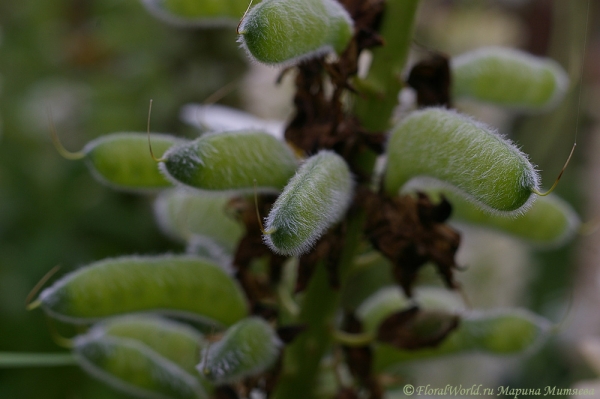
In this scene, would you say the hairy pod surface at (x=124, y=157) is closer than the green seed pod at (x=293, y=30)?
No

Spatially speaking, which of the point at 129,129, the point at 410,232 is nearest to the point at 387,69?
the point at 410,232

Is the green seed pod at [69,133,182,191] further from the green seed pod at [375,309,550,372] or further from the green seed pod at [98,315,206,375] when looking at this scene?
the green seed pod at [375,309,550,372]

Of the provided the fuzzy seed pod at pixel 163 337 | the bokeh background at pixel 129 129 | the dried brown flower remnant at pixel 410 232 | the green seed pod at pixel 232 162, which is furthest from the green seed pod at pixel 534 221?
the bokeh background at pixel 129 129

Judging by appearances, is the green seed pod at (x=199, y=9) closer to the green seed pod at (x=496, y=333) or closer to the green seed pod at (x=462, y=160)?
the green seed pod at (x=462, y=160)

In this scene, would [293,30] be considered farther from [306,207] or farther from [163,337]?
[163,337]

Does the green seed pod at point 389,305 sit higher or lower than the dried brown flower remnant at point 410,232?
lower

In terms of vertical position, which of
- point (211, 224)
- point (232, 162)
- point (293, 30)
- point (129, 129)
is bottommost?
point (129, 129)
